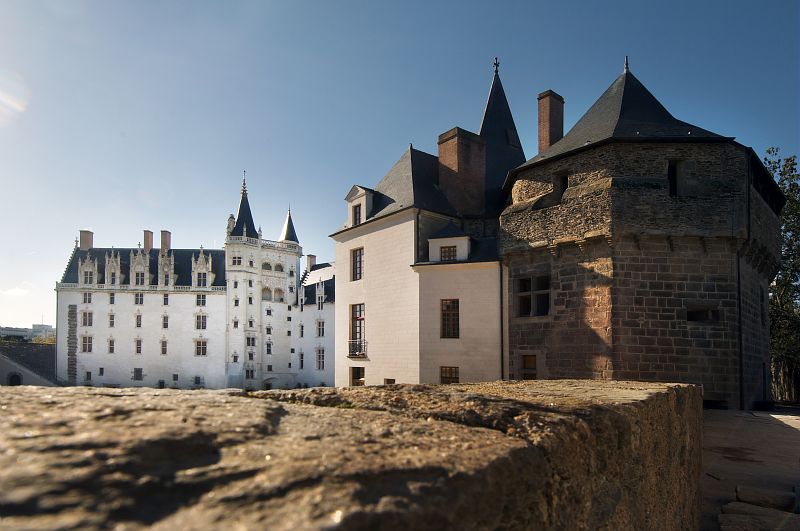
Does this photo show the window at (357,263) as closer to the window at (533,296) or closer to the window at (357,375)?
the window at (357,375)

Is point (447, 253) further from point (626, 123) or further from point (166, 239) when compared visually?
point (166, 239)

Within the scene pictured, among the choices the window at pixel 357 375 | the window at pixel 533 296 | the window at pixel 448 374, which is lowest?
the window at pixel 357 375

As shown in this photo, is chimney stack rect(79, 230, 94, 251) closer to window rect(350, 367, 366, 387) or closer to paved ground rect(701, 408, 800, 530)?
window rect(350, 367, 366, 387)

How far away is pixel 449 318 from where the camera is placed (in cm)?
1930

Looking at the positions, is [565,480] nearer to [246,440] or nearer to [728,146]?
[246,440]

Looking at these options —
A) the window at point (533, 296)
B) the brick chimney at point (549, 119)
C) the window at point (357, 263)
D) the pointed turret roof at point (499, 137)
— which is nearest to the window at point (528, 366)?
the window at point (533, 296)

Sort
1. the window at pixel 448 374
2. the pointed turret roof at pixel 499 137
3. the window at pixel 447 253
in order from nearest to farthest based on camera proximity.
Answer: the window at pixel 448 374, the window at pixel 447 253, the pointed turret roof at pixel 499 137

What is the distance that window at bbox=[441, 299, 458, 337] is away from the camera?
1914 cm

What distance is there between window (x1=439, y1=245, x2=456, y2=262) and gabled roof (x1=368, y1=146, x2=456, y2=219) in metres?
2.01

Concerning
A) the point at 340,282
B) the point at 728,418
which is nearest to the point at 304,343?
the point at 340,282

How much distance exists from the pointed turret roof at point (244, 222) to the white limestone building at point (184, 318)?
4.8 inches

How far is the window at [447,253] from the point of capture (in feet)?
64.7

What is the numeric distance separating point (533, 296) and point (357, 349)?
892 centimetres

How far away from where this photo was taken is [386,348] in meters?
20.9
